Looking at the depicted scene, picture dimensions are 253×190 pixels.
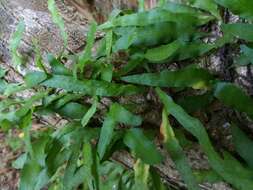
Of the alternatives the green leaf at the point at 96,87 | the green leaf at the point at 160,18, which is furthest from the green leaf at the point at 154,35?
the green leaf at the point at 96,87

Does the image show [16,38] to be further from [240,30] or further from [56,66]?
[240,30]

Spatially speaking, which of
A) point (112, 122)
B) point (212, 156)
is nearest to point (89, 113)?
point (112, 122)

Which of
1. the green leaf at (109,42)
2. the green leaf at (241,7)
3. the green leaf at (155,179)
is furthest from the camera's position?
the green leaf at (155,179)

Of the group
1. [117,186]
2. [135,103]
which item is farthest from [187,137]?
[117,186]

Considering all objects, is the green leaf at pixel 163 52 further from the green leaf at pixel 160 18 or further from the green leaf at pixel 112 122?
the green leaf at pixel 112 122

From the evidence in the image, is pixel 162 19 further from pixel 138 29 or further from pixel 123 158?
pixel 123 158

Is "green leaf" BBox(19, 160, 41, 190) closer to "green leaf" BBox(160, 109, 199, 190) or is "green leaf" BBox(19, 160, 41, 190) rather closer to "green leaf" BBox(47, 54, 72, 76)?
"green leaf" BBox(47, 54, 72, 76)
